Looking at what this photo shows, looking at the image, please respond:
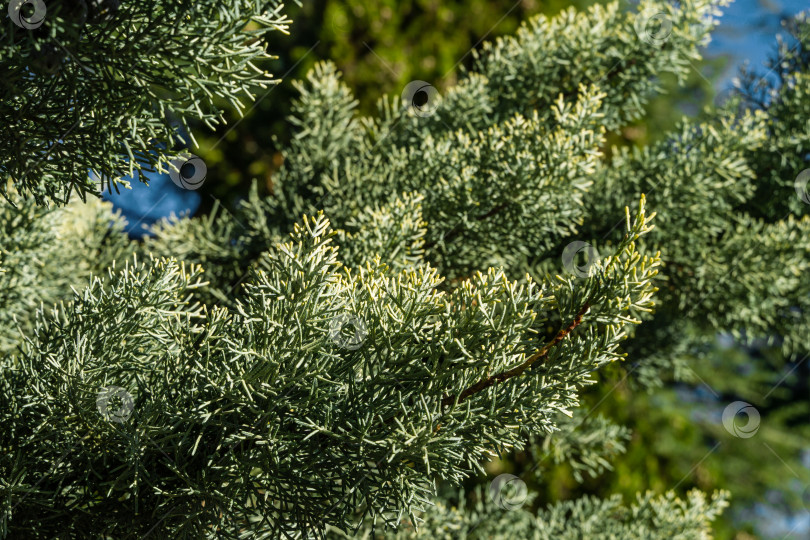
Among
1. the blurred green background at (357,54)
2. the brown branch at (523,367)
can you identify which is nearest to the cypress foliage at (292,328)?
the brown branch at (523,367)

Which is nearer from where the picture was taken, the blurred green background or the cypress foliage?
the cypress foliage

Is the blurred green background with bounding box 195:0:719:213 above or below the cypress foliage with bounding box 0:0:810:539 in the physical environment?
above

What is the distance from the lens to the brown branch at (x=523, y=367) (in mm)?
909

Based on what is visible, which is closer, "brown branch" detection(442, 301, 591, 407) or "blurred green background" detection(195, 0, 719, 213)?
"brown branch" detection(442, 301, 591, 407)

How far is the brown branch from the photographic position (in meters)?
0.91

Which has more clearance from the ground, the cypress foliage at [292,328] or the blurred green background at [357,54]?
the blurred green background at [357,54]

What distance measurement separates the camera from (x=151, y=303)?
44.2 inches

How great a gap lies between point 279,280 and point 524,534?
106 cm

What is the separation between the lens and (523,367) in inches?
35.9

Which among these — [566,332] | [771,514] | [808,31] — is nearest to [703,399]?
[771,514]

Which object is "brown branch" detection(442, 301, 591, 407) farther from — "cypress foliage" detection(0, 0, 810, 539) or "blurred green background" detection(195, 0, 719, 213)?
"blurred green background" detection(195, 0, 719, 213)

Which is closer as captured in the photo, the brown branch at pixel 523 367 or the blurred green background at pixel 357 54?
the brown branch at pixel 523 367

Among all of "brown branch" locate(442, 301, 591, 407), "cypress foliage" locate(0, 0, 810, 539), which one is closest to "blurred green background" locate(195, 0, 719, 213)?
"cypress foliage" locate(0, 0, 810, 539)

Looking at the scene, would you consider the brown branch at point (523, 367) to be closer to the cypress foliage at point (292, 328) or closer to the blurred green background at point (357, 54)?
the cypress foliage at point (292, 328)
